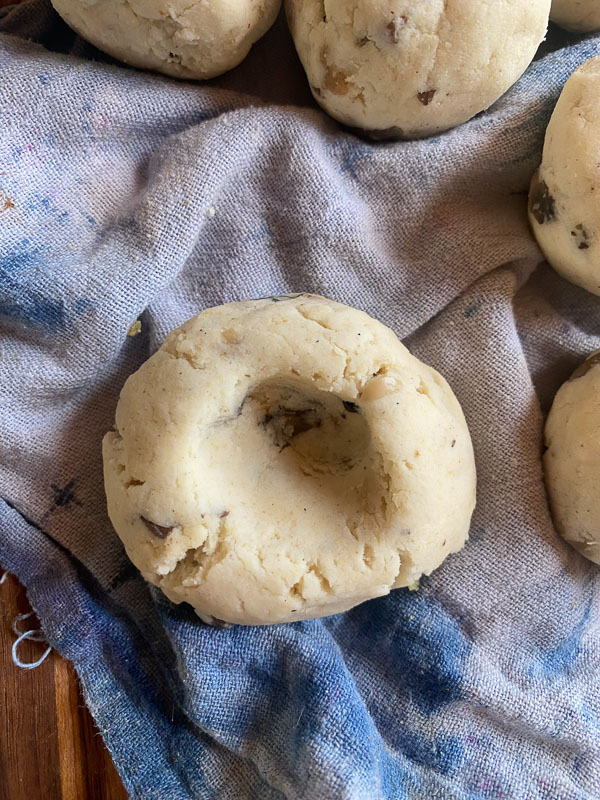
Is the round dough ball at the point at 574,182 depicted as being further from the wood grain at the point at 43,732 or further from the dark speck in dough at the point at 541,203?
the wood grain at the point at 43,732

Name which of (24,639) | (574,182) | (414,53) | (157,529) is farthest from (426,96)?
(24,639)

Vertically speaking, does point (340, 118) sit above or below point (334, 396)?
above

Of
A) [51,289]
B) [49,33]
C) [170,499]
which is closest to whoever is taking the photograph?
[170,499]

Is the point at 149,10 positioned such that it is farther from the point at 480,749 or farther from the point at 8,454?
the point at 480,749

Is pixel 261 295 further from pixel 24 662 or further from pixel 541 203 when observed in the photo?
pixel 24 662

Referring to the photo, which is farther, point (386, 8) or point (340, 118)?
point (340, 118)

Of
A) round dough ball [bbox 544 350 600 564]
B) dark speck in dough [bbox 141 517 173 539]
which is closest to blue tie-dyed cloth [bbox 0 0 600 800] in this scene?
round dough ball [bbox 544 350 600 564]

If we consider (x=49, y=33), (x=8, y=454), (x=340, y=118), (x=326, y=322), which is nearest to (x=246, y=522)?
(x=326, y=322)
